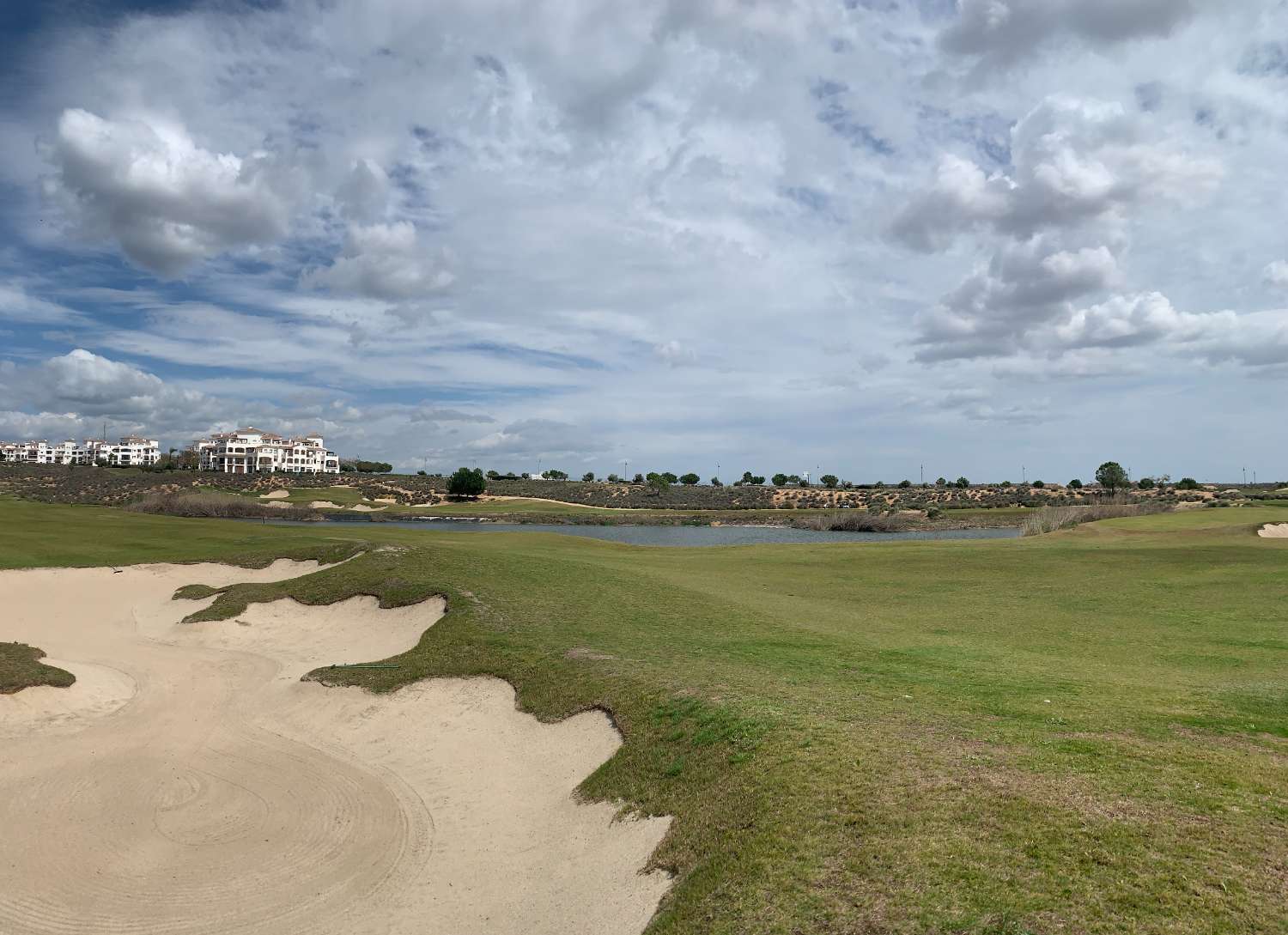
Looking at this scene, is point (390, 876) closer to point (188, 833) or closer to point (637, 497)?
point (188, 833)

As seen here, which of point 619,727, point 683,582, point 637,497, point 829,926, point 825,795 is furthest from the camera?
point 637,497

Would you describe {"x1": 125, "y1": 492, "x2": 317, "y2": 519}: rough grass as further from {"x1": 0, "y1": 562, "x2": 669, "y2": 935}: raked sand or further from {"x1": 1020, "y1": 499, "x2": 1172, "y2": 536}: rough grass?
{"x1": 1020, "y1": 499, "x2": 1172, "y2": 536}: rough grass

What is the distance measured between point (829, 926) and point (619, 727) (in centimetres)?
647

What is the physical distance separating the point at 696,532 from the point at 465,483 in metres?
52.6

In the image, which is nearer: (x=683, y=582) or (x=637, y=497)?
(x=683, y=582)

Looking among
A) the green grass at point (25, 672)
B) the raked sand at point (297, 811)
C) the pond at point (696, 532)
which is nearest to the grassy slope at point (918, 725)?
the raked sand at point (297, 811)

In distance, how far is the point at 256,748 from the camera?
1400 cm

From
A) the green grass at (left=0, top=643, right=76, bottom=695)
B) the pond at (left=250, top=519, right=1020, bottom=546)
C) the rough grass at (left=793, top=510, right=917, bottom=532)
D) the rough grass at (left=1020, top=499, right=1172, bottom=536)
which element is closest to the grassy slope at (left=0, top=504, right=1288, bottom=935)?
the green grass at (left=0, top=643, right=76, bottom=695)

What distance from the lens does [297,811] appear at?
453 inches

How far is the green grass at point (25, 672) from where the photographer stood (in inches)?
609

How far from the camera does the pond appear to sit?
70500 millimetres

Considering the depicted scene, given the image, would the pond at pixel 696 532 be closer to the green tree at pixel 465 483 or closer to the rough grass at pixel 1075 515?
the rough grass at pixel 1075 515

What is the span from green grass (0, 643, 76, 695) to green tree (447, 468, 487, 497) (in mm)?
104045

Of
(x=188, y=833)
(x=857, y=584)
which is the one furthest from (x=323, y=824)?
(x=857, y=584)
